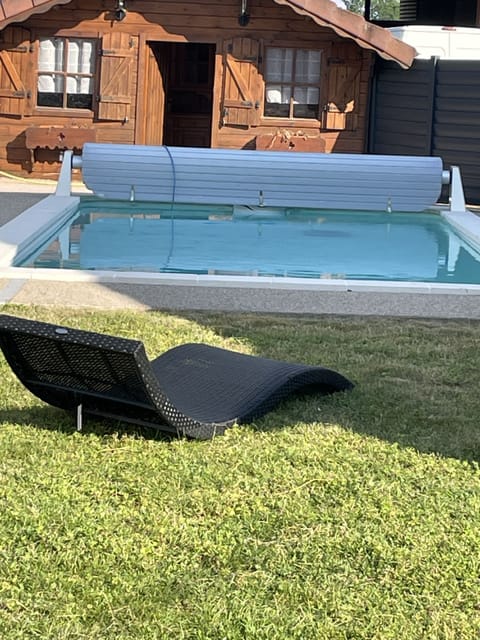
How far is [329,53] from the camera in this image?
1641 cm

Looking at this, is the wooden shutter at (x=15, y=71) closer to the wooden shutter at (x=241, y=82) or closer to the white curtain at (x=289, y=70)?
the wooden shutter at (x=241, y=82)

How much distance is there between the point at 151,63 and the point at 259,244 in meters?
6.05

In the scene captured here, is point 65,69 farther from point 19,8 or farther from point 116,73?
point 19,8

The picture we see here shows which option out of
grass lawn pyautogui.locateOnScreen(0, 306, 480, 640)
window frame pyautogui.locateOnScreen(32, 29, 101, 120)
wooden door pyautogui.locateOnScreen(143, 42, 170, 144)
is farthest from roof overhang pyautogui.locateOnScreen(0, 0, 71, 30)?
grass lawn pyautogui.locateOnScreen(0, 306, 480, 640)

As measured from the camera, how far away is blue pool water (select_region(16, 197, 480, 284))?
996cm

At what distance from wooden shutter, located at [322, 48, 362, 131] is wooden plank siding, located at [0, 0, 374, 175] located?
0.02 metres

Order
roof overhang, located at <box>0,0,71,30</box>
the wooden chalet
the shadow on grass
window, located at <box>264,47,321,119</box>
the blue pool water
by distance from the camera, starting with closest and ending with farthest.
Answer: the shadow on grass, the blue pool water, roof overhang, located at <box>0,0,71,30</box>, the wooden chalet, window, located at <box>264,47,321,119</box>

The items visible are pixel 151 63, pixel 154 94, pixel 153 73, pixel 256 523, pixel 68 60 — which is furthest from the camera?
pixel 154 94

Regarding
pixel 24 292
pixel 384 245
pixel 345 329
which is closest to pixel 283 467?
pixel 345 329

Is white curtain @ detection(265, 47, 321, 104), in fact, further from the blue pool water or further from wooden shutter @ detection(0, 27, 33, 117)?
wooden shutter @ detection(0, 27, 33, 117)

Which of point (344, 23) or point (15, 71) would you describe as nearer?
point (344, 23)

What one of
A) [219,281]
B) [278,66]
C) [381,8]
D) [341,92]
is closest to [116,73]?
[278,66]

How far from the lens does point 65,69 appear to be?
648 inches

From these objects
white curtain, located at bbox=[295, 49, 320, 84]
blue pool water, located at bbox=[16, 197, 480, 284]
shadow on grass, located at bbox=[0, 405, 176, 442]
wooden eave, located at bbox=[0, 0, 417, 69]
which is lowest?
blue pool water, located at bbox=[16, 197, 480, 284]
